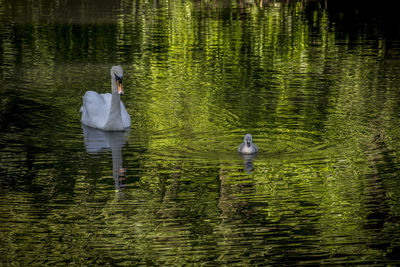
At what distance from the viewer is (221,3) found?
4112 centimetres

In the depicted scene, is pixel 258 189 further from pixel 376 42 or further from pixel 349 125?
pixel 376 42

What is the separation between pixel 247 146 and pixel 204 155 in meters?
0.72

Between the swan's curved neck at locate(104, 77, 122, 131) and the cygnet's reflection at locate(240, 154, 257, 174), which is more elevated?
the swan's curved neck at locate(104, 77, 122, 131)

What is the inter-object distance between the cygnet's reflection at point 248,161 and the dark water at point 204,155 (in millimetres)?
58

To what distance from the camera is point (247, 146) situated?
1273cm

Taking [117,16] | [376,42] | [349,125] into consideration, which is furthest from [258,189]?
[117,16]

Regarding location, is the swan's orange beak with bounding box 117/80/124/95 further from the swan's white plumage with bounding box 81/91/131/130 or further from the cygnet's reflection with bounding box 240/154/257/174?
the cygnet's reflection with bounding box 240/154/257/174

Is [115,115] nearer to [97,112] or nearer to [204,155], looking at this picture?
[97,112]

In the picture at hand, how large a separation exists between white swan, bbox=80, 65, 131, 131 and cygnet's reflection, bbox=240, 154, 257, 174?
3.07 metres

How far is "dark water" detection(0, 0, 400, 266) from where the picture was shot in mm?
9250

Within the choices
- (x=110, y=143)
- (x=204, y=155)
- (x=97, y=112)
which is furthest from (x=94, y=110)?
(x=204, y=155)

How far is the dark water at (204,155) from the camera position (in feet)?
30.3

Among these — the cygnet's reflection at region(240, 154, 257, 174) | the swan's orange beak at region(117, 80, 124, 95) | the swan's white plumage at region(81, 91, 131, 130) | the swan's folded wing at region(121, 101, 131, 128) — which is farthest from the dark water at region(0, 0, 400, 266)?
the swan's orange beak at region(117, 80, 124, 95)

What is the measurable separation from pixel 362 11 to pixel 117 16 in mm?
12441
